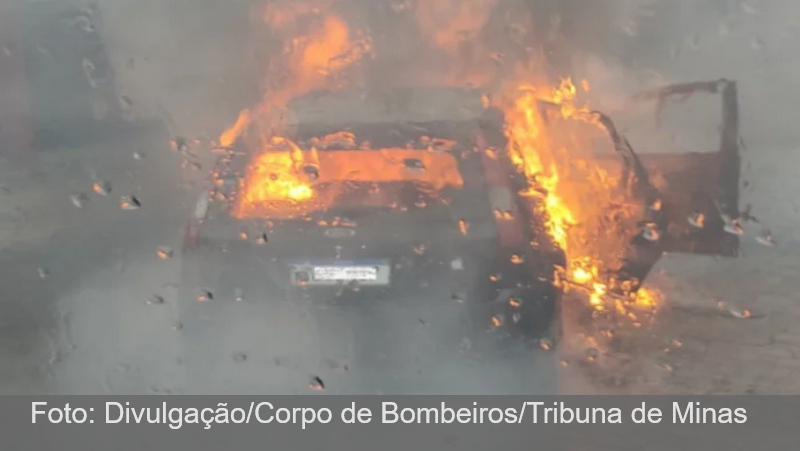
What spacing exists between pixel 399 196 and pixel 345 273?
5.7 inches

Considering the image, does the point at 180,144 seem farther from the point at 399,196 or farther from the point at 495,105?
the point at 495,105

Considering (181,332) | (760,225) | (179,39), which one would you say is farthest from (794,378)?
(179,39)

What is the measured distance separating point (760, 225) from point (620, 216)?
0.67 feet

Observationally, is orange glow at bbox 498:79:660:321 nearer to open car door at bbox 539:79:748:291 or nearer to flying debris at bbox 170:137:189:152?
open car door at bbox 539:79:748:291

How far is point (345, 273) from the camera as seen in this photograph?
1.12 meters

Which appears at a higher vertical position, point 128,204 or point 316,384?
point 128,204

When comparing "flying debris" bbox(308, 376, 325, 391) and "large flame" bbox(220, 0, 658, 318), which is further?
"flying debris" bbox(308, 376, 325, 391)

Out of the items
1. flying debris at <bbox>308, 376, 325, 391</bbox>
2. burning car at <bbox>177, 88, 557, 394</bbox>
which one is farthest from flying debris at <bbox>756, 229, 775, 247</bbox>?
flying debris at <bbox>308, 376, 325, 391</bbox>

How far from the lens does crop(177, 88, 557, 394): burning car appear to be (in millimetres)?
1096

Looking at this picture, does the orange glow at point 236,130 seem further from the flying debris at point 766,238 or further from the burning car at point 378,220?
the flying debris at point 766,238

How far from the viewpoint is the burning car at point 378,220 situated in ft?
3.59

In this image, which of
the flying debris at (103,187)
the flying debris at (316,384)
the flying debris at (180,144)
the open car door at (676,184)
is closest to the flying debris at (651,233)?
the open car door at (676,184)

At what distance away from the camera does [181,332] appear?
1.16 metres

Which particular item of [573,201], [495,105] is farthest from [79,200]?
[573,201]
